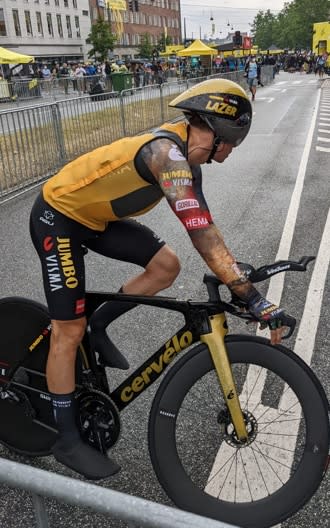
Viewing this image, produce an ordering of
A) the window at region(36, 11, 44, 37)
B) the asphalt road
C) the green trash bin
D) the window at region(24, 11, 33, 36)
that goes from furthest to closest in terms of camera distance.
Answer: the window at region(36, 11, 44, 37)
the window at region(24, 11, 33, 36)
the green trash bin
the asphalt road

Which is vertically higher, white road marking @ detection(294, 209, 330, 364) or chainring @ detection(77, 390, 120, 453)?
chainring @ detection(77, 390, 120, 453)

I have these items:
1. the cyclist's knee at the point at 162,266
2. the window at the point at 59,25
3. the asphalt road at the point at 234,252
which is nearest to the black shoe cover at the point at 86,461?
the asphalt road at the point at 234,252

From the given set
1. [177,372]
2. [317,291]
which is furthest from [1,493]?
[317,291]

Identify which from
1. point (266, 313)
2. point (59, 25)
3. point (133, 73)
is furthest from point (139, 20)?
point (266, 313)

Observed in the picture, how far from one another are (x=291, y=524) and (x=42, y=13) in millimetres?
79129

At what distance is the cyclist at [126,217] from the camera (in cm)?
215

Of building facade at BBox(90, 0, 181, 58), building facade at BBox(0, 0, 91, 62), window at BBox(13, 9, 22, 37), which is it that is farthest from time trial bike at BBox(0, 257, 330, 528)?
building facade at BBox(90, 0, 181, 58)

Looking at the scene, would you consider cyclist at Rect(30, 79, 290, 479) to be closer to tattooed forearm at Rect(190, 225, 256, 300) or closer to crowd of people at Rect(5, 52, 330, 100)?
tattooed forearm at Rect(190, 225, 256, 300)

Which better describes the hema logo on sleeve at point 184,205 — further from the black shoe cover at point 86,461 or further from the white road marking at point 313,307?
the white road marking at point 313,307

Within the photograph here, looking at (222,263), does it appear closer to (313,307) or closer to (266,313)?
(266,313)

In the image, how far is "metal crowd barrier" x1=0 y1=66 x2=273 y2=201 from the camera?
967 centimetres

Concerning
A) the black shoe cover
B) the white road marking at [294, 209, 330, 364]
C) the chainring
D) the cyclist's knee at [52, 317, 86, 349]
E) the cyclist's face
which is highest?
the cyclist's face

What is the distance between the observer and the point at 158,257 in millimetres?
2805

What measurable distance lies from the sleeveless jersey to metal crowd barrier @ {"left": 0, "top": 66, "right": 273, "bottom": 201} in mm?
7296
